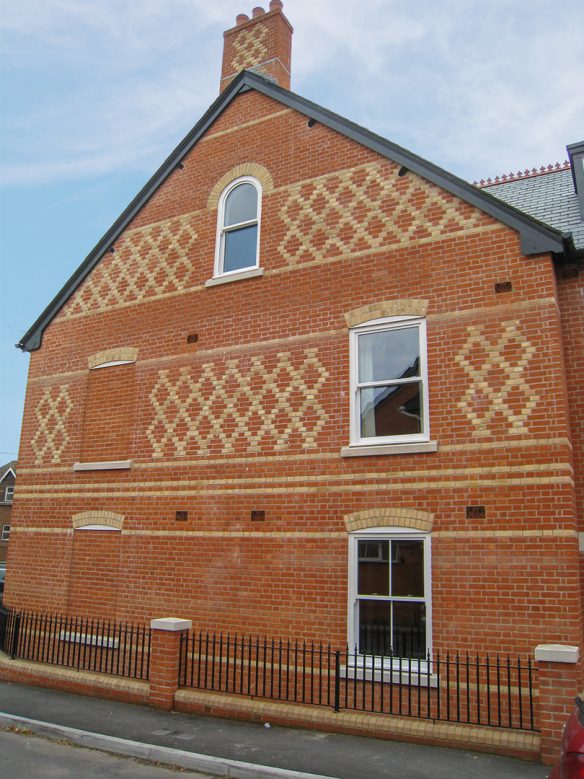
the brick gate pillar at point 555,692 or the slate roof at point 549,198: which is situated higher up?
the slate roof at point 549,198

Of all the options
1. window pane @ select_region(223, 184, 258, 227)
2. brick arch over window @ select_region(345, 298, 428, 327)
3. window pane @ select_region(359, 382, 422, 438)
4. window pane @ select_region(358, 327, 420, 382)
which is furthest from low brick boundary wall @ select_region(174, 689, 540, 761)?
window pane @ select_region(223, 184, 258, 227)

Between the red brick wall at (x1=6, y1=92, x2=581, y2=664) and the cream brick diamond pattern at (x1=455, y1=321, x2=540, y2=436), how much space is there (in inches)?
1.1

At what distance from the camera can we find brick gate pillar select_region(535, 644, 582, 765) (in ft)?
22.6

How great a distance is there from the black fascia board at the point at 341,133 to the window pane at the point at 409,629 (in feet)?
16.6

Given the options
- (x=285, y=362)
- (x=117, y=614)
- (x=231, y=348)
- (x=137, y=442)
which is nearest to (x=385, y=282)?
(x=285, y=362)

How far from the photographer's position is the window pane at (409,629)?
28.3ft

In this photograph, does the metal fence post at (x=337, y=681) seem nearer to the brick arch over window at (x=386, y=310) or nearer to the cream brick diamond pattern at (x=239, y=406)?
the cream brick diamond pattern at (x=239, y=406)

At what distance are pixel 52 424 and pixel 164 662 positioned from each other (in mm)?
5760

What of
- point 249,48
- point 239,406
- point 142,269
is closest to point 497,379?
point 239,406

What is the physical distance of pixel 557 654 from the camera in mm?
6965

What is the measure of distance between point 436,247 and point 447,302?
0.91m

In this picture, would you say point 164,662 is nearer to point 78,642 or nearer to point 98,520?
point 78,642

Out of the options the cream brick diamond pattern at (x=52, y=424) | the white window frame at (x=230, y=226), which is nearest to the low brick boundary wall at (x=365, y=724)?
the cream brick diamond pattern at (x=52, y=424)

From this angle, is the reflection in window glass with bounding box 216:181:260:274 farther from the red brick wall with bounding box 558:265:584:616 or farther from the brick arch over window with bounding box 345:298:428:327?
the red brick wall with bounding box 558:265:584:616
